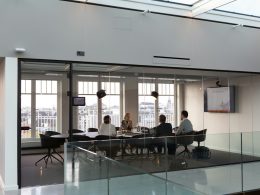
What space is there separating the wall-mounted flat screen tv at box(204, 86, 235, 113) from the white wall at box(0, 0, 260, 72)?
90cm

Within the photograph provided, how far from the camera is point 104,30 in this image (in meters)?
7.09

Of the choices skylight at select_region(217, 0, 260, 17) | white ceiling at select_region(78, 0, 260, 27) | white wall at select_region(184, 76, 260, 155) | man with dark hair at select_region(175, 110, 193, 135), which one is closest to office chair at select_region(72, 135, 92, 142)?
man with dark hair at select_region(175, 110, 193, 135)

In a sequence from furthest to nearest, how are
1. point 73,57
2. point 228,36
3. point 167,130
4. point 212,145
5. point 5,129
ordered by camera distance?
point 228,36, point 167,130, point 212,145, point 73,57, point 5,129

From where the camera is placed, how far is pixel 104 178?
4.50 meters

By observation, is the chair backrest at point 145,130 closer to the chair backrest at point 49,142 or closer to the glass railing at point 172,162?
the glass railing at point 172,162

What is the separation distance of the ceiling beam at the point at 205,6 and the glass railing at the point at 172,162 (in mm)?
2889

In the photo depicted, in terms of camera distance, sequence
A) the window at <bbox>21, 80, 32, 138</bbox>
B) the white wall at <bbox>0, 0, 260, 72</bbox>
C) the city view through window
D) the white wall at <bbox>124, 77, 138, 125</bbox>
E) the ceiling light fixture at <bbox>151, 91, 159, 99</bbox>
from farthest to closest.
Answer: the ceiling light fixture at <bbox>151, 91, 159, 99</bbox>, the white wall at <bbox>124, 77, 138, 125</bbox>, the city view through window, the window at <bbox>21, 80, 32, 138</bbox>, the white wall at <bbox>0, 0, 260, 72</bbox>

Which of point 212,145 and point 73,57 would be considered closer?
point 73,57

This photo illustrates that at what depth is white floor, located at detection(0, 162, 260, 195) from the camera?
13.7ft

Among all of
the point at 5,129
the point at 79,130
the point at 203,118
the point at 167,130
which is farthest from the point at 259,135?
the point at 5,129

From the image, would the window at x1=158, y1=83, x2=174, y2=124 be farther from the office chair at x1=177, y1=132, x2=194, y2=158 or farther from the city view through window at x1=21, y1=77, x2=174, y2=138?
the office chair at x1=177, y1=132, x2=194, y2=158

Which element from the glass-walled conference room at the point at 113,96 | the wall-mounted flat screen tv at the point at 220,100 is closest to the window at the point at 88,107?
the glass-walled conference room at the point at 113,96

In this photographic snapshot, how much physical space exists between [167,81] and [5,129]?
407cm

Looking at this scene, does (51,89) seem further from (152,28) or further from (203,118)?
(203,118)
